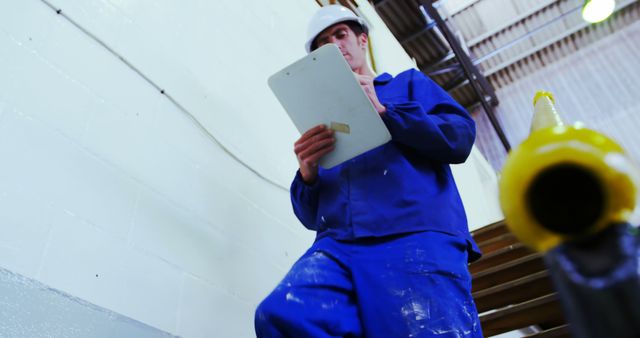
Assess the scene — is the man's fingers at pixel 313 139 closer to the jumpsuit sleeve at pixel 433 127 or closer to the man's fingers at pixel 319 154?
the man's fingers at pixel 319 154

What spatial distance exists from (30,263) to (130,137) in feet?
1.76

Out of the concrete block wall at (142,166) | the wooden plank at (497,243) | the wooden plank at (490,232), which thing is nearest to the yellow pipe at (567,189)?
the concrete block wall at (142,166)

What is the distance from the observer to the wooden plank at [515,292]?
225 centimetres

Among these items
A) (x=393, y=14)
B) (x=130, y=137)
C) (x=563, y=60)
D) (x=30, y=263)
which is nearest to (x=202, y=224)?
(x=130, y=137)

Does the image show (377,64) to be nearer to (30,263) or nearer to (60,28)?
(60,28)

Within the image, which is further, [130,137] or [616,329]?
[130,137]

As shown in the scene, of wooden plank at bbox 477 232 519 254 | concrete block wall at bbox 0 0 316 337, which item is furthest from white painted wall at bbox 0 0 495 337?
wooden plank at bbox 477 232 519 254

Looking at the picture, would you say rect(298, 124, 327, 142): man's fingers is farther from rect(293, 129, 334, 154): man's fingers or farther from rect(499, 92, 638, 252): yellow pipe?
rect(499, 92, 638, 252): yellow pipe

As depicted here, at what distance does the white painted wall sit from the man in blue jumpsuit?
40 centimetres

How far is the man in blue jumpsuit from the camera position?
1.16m

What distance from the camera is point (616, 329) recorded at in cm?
24

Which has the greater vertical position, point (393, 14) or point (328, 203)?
point (393, 14)

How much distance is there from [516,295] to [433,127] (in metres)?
1.30

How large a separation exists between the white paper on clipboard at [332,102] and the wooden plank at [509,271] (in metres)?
1.42
